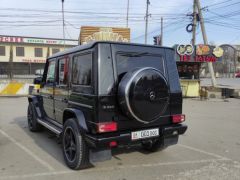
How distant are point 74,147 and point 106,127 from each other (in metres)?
0.84

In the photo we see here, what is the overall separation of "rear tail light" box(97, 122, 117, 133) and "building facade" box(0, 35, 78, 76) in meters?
52.8

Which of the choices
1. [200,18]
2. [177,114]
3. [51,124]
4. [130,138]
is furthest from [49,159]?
[200,18]

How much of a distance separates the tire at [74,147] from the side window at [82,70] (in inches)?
27.1

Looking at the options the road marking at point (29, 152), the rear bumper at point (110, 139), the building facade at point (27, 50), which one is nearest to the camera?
the rear bumper at point (110, 139)

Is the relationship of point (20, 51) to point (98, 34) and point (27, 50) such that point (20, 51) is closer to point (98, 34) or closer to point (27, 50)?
point (27, 50)

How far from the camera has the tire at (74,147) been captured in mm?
4415

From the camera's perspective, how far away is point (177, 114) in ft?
16.6

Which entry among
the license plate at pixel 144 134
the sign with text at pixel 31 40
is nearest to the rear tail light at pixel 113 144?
the license plate at pixel 144 134

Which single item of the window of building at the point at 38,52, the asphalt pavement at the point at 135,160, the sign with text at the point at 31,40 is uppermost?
the sign with text at the point at 31,40

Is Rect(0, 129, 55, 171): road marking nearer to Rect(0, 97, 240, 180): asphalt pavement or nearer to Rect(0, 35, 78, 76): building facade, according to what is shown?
Rect(0, 97, 240, 180): asphalt pavement

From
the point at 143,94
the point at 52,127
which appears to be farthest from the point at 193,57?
the point at 143,94

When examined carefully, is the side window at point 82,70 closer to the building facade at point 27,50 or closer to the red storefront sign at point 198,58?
the red storefront sign at point 198,58

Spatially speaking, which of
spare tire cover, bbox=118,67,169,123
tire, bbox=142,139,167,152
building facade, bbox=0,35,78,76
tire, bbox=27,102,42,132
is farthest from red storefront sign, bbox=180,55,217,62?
building facade, bbox=0,35,78,76

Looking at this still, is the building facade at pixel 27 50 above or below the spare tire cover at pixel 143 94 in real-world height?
above
